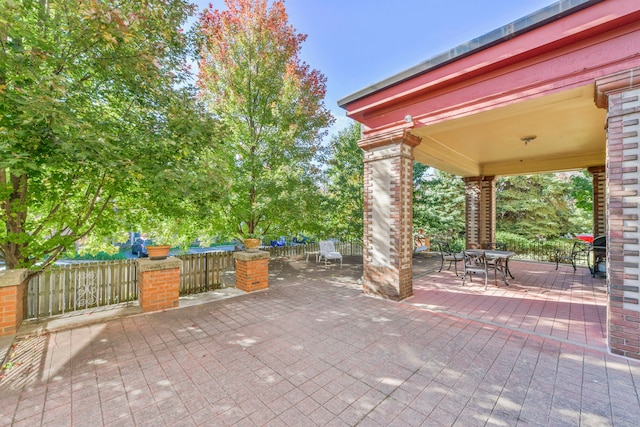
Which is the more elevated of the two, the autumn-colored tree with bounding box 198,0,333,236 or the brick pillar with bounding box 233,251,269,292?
the autumn-colored tree with bounding box 198,0,333,236

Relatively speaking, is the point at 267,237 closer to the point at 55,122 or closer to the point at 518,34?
the point at 55,122

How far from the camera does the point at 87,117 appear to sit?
3.59 meters

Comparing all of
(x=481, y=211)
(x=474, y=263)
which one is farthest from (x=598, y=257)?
(x=474, y=263)

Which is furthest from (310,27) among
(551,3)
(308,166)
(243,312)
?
(243,312)

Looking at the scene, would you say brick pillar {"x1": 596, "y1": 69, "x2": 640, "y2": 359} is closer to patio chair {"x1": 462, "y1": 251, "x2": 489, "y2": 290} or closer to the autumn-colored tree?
patio chair {"x1": 462, "y1": 251, "x2": 489, "y2": 290}

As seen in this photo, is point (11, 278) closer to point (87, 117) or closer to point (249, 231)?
point (87, 117)

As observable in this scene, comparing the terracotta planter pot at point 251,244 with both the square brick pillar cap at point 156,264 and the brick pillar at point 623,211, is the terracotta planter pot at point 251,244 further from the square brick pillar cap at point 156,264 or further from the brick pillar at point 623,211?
the brick pillar at point 623,211

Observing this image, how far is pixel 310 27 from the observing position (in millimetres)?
8172

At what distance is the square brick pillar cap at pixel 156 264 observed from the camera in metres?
4.32

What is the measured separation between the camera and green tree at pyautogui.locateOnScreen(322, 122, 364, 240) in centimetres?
866

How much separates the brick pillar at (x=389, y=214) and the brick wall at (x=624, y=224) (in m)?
2.73

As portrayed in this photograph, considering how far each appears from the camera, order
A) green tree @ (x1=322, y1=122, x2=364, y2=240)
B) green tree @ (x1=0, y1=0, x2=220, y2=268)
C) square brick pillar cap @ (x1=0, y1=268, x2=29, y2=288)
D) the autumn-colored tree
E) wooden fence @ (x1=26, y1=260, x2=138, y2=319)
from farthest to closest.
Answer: green tree @ (x1=322, y1=122, x2=364, y2=240) → the autumn-colored tree → wooden fence @ (x1=26, y1=260, x2=138, y2=319) → square brick pillar cap @ (x1=0, y1=268, x2=29, y2=288) → green tree @ (x1=0, y1=0, x2=220, y2=268)

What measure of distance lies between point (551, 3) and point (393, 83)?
2265 mm

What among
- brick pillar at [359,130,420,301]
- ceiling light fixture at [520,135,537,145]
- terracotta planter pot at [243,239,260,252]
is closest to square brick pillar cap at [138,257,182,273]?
terracotta planter pot at [243,239,260,252]
